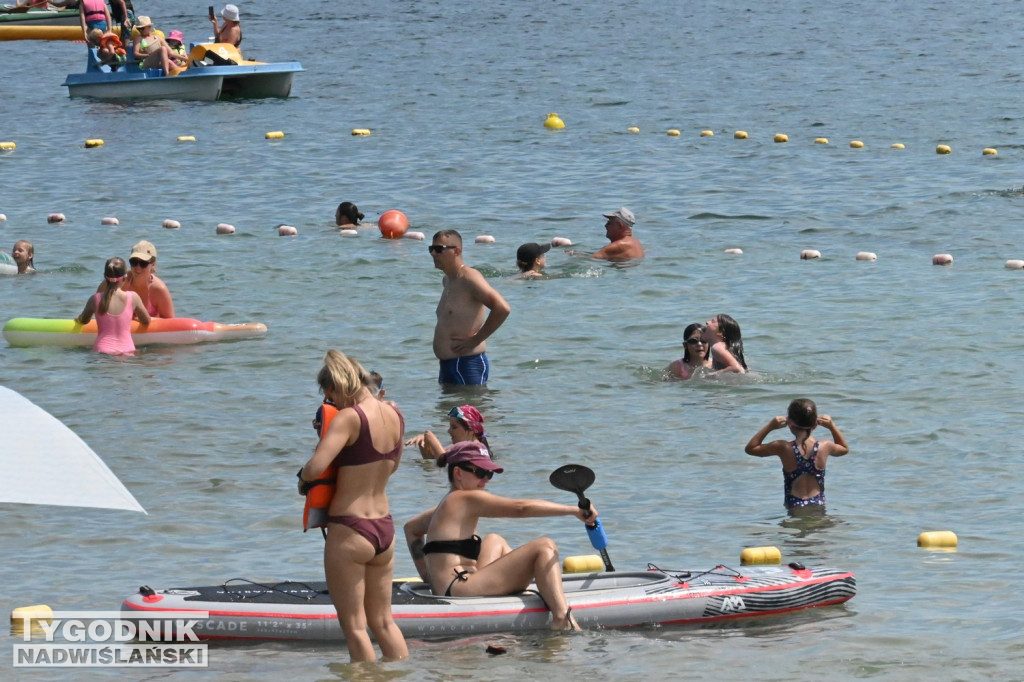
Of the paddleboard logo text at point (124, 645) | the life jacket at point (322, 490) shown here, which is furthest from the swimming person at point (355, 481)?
the paddleboard logo text at point (124, 645)

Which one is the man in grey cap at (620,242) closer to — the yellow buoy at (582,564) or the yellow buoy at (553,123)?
the yellow buoy at (582,564)

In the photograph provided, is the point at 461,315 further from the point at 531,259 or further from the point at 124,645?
the point at 531,259

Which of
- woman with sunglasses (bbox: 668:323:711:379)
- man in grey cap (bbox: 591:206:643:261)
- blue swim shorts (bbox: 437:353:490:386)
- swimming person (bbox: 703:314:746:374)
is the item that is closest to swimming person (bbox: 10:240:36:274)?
man in grey cap (bbox: 591:206:643:261)

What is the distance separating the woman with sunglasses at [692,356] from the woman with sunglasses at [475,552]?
527 centimetres

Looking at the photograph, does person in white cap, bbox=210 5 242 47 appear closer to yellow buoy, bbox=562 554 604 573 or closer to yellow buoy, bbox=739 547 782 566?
yellow buoy, bbox=562 554 604 573

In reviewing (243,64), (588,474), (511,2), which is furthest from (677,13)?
(588,474)

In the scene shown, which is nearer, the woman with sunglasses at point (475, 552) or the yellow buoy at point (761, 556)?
the woman with sunglasses at point (475, 552)

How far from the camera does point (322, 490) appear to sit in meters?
7.05

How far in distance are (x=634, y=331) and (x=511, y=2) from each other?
140 feet

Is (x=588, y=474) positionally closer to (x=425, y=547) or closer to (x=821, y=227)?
(x=425, y=547)

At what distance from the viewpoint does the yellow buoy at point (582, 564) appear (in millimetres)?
9039

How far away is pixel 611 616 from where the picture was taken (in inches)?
325

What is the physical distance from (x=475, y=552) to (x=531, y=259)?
9545 millimetres

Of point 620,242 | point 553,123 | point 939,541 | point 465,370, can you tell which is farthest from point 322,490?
point 553,123
